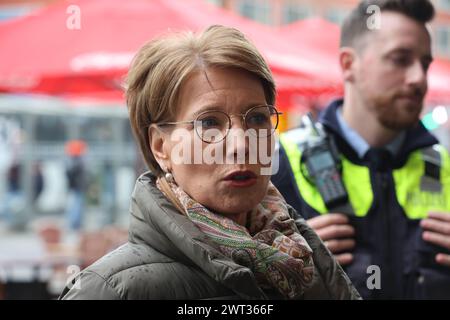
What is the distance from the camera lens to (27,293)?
5602 millimetres

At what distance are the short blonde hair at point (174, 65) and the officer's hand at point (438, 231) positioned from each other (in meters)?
→ 0.88

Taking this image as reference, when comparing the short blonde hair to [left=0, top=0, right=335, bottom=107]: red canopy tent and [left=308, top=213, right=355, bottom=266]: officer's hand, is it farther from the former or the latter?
[left=0, top=0, right=335, bottom=107]: red canopy tent

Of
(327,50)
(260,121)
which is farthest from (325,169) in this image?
(327,50)

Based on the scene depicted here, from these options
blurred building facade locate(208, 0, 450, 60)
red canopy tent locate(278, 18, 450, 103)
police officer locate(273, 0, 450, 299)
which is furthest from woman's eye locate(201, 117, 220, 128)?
blurred building facade locate(208, 0, 450, 60)

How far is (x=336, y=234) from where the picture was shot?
207 centimetres

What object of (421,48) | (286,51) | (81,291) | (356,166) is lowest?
(81,291)

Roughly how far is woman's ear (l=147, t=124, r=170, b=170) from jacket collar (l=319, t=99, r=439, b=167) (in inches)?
36.3

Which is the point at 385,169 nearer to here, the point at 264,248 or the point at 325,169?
the point at 325,169

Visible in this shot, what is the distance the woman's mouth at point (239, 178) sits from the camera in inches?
54.8

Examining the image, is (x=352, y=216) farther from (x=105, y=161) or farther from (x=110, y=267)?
(x=105, y=161)

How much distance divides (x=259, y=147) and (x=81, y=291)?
17.3 inches

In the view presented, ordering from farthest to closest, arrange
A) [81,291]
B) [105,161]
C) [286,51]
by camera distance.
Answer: [105,161] < [286,51] < [81,291]

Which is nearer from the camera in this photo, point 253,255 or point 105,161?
point 253,255
